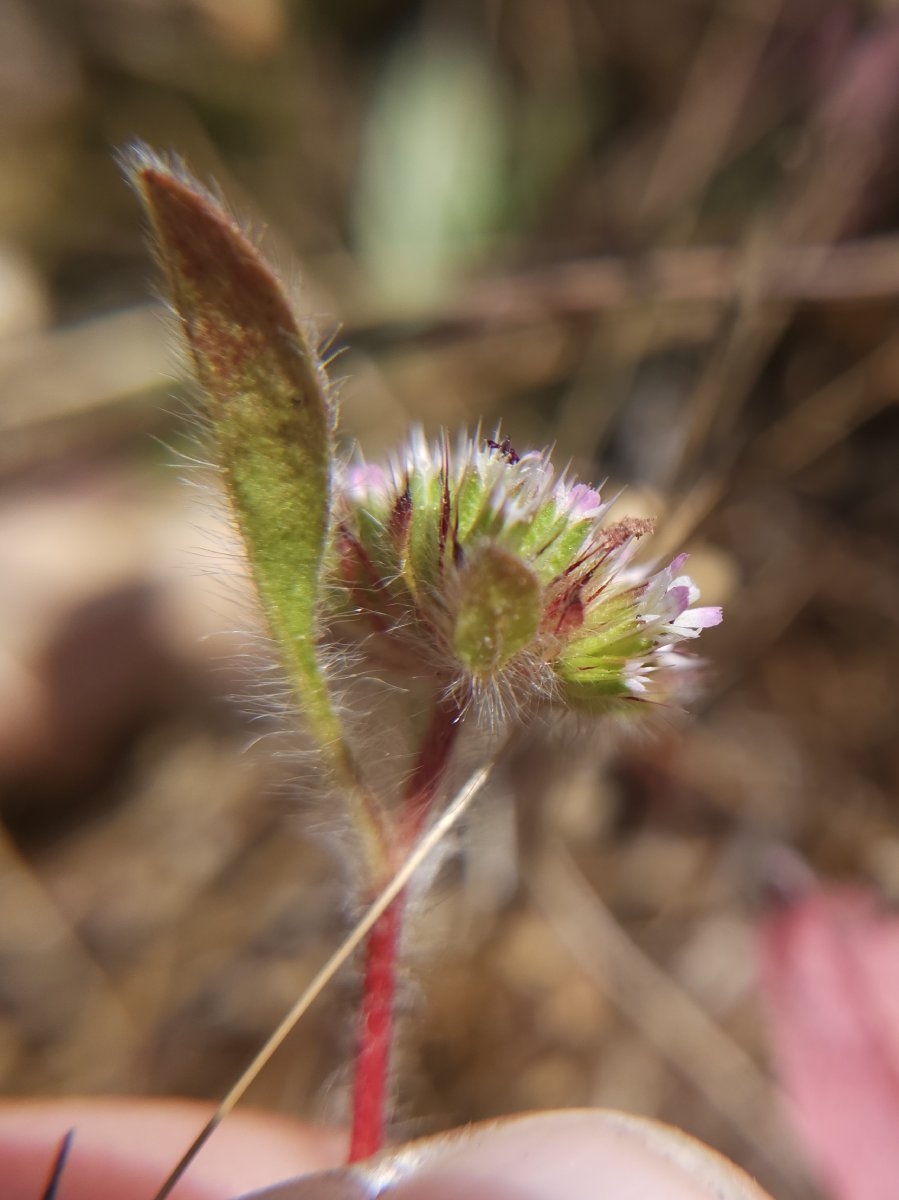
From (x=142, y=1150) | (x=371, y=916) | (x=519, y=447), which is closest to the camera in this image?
(x=371, y=916)

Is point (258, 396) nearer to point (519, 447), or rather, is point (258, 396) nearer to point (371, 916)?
point (371, 916)

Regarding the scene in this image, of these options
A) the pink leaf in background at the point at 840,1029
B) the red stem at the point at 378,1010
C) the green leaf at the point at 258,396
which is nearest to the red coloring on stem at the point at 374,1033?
the red stem at the point at 378,1010

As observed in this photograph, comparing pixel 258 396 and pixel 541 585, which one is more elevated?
pixel 258 396

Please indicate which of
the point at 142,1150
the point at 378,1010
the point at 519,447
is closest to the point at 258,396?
the point at 378,1010

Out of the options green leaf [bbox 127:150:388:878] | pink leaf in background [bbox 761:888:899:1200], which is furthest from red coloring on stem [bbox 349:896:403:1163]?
pink leaf in background [bbox 761:888:899:1200]

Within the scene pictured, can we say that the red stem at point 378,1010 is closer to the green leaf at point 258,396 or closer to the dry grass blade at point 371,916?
the dry grass blade at point 371,916

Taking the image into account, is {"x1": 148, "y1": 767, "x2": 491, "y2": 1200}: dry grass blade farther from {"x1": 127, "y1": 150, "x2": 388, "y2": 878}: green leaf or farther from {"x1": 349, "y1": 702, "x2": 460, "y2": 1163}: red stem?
{"x1": 127, "y1": 150, "x2": 388, "y2": 878}: green leaf
